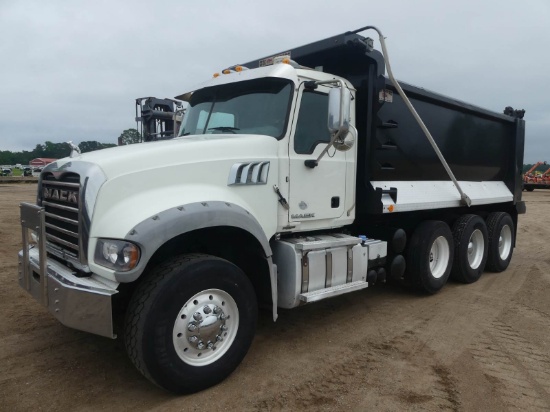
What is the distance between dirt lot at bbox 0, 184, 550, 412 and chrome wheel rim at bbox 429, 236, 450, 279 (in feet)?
1.87

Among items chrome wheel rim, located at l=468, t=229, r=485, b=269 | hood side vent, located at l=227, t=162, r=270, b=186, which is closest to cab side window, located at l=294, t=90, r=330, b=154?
hood side vent, located at l=227, t=162, r=270, b=186

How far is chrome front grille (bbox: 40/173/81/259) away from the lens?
10.9 feet

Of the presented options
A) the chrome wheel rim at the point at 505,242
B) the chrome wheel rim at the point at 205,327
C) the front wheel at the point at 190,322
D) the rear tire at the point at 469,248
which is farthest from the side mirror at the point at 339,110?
the chrome wheel rim at the point at 505,242

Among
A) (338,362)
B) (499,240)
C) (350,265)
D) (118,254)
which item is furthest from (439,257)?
(118,254)

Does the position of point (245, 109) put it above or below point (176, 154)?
above

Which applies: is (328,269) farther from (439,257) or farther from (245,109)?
(439,257)

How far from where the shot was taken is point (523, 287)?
6.68 m

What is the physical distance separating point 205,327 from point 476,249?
5588 mm

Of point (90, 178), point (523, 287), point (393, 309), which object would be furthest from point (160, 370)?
point (523, 287)

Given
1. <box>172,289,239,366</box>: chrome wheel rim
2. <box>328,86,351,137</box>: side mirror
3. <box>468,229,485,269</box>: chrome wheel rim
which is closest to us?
<box>172,289,239,366</box>: chrome wheel rim

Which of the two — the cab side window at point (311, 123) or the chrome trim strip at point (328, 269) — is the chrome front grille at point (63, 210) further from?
the chrome trim strip at point (328, 269)

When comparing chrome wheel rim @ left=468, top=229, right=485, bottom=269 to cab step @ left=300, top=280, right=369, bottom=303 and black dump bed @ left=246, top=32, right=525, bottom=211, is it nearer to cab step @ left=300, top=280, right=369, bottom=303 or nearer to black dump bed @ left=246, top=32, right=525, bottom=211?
black dump bed @ left=246, top=32, right=525, bottom=211

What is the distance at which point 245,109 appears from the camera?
14.5 ft

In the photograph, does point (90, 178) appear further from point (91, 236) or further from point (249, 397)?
point (249, 397)
